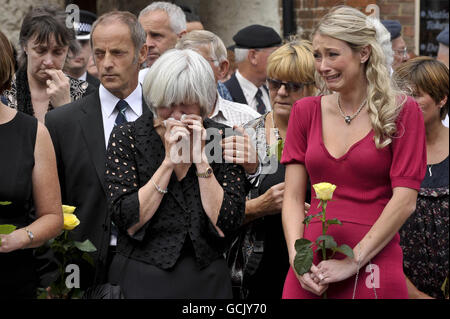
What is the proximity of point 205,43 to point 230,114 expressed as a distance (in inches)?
21.7

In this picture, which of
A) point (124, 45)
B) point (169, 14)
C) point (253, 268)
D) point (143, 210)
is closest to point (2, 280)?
point (143, 210)

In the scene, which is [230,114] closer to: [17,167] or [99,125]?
[99,125]

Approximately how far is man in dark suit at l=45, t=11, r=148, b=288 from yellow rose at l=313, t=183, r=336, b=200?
110cm

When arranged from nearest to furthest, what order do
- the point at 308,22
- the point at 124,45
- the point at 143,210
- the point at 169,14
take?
1. the point at 143,210
2. the point at 124,45
3. the point at 169,14
4. the point at 308,22

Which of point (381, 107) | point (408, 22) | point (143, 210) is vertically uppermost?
point (381, 107)

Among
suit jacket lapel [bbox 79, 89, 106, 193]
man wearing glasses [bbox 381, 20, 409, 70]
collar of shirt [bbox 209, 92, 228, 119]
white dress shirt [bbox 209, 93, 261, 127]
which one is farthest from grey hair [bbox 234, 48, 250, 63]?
suit jacket lapel [bbox 79, 89, 106, 193]

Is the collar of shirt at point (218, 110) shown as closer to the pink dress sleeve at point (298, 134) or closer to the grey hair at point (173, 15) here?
the pink dress sleeve at point (298, 134)

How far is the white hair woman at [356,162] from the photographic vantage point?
371 cm

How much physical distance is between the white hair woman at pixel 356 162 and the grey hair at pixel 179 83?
553mm

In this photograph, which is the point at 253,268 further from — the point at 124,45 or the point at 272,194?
the point at 124,45

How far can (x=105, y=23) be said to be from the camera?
477 cm

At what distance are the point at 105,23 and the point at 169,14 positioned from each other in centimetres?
200

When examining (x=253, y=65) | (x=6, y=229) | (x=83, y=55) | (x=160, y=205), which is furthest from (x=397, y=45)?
(x=6, y=229)

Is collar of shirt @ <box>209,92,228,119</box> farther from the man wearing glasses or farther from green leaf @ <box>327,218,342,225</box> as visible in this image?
the man wearing glasses
